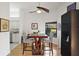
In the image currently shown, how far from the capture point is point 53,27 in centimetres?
1031

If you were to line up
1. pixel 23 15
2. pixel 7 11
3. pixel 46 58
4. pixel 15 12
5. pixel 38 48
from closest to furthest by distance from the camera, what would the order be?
pixel 46 58 < pixel 7 11 < pixel 38 48 < pixel 15 12 < pixel 23 15

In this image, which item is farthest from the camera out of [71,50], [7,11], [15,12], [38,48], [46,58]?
[15,12]

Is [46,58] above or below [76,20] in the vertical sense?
below

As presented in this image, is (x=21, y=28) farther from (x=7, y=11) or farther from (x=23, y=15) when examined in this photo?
(x=7, y=11)

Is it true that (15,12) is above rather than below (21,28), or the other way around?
above

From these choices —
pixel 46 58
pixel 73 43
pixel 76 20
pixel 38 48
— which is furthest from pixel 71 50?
pixel 46 58

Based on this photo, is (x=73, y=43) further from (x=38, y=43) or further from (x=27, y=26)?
(x=27, y=26)

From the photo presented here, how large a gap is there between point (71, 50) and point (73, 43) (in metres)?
0.21

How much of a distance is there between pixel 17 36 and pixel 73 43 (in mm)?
6660

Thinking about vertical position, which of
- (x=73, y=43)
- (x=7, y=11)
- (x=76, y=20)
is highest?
(x=7, y=11)

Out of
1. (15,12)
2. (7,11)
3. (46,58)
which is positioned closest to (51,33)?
(15,12)

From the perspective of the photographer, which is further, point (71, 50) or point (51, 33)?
point (51, 33)

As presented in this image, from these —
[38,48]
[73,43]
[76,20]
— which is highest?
[76,20]

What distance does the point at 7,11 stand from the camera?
18.0 feet
